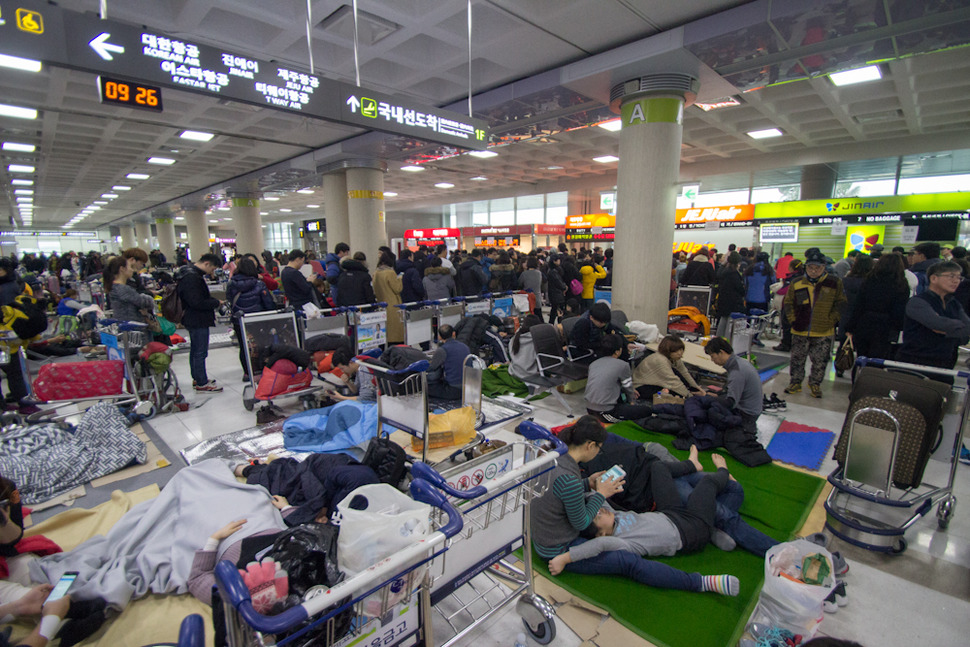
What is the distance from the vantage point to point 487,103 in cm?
764

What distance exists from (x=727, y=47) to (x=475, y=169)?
36.0 ft

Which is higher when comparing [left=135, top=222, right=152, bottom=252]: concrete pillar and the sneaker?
[left=135, top=222, right=152, bottom=252]: concrete pillar

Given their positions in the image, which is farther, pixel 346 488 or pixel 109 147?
pixel 109 147

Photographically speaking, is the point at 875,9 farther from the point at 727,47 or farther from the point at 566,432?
the point at 566,432

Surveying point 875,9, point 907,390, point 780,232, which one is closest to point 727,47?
point 875,9

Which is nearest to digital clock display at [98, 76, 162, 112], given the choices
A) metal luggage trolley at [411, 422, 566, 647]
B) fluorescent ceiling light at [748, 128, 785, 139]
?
metal luggage trolley at [411, 422, 566, 647]

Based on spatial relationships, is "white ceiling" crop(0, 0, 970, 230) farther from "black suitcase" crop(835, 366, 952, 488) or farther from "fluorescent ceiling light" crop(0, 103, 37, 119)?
"black suitcase" crop(835, 366, 952, 488)

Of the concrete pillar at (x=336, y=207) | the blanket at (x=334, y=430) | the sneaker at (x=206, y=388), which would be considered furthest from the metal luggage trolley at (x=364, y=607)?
the concrete pillar at (x=336, y=207)

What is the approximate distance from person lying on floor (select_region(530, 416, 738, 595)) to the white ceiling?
15.7 ft

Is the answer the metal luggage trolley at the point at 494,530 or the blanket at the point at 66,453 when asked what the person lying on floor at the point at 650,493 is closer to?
the metal luggage trolley at the point at 494,530

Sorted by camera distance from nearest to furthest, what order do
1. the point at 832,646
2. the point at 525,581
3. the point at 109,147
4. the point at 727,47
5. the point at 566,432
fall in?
the point at 832,646 → the point at 525,581 → the point at 566,432 → the point at 727,47 → the point at 109,147

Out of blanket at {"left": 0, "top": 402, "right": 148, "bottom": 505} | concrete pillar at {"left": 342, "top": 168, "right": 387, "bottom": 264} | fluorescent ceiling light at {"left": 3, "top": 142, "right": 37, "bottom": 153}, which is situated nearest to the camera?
blanket at {"left": 0, "top": 402, "right": 148, "bottom": 505}

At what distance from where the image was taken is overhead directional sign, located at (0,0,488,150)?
3.02 m

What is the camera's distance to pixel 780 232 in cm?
1407
